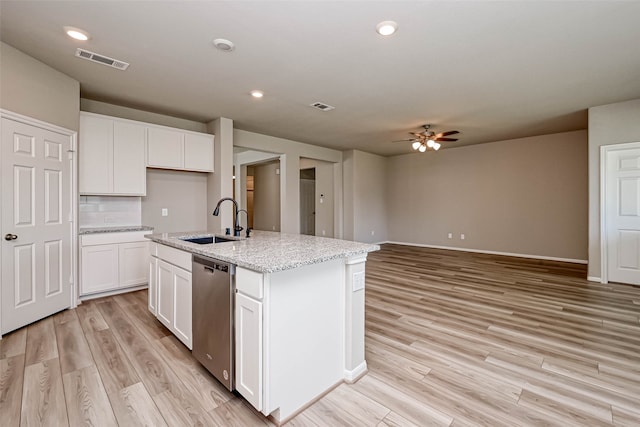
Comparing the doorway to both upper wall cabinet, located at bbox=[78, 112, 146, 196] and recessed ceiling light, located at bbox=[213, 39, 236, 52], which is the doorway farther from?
recessed ceiling light, located at bbox=[213, 39, 236, 52]

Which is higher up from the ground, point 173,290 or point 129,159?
point 129,159

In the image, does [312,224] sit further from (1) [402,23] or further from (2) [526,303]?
(1) [402,23]

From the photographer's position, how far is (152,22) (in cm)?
229

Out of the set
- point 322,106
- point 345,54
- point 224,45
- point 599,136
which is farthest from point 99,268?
point 599,136

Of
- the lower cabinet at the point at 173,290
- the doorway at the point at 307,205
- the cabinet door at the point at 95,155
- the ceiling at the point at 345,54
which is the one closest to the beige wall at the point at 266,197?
the doorway at the point at 307,205

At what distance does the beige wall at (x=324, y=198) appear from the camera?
8109 millimetres

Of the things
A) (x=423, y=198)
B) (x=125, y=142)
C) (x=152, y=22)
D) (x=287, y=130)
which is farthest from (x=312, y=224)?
(x=152, y=22)

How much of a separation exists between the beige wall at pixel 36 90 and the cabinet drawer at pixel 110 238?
51.3 inches

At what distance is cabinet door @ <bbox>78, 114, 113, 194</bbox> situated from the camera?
3.58m

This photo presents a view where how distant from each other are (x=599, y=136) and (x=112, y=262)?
23.8ft

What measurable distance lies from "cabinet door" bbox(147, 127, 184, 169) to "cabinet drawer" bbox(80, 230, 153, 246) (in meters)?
1.03

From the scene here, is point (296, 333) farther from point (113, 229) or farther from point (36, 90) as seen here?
point (36, 90)

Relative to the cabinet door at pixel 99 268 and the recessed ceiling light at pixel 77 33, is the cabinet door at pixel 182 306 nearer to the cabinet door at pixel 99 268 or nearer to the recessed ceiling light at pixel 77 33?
the cabinet door at pixel 99 268

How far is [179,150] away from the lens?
4.43m
